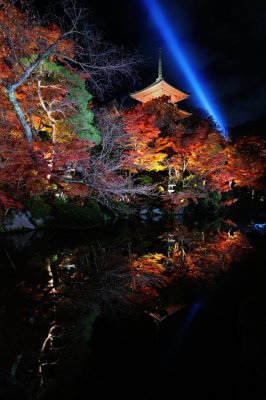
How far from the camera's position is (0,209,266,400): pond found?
9.72 ft

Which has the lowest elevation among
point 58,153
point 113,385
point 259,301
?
point 113,385

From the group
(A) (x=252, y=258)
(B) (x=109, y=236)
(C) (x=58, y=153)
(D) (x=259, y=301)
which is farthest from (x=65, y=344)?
(C) (x=58, y=153)

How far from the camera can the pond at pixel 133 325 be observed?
296cm

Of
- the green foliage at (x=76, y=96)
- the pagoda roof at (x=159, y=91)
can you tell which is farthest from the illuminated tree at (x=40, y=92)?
the pagoda roof at (x=159, y=91)

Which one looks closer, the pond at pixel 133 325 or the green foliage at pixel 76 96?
the pond at pixel 133 325

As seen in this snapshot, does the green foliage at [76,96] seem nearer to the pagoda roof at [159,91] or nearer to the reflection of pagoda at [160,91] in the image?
the reflection of pagoda at [160,91]

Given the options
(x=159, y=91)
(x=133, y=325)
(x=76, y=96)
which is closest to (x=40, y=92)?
(x=76, y=96)

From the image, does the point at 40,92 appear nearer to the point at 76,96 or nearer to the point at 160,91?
the point at 76,96

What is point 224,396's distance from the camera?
2.77 metres

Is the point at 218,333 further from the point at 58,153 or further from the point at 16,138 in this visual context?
the point at 16,138

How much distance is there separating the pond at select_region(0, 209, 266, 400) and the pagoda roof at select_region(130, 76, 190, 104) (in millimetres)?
25637

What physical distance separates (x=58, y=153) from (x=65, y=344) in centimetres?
936

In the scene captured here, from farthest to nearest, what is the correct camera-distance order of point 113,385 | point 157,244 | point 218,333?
point 157,244 < point 218,333 < point 113,385

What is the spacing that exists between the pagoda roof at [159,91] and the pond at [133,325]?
1009 inches
